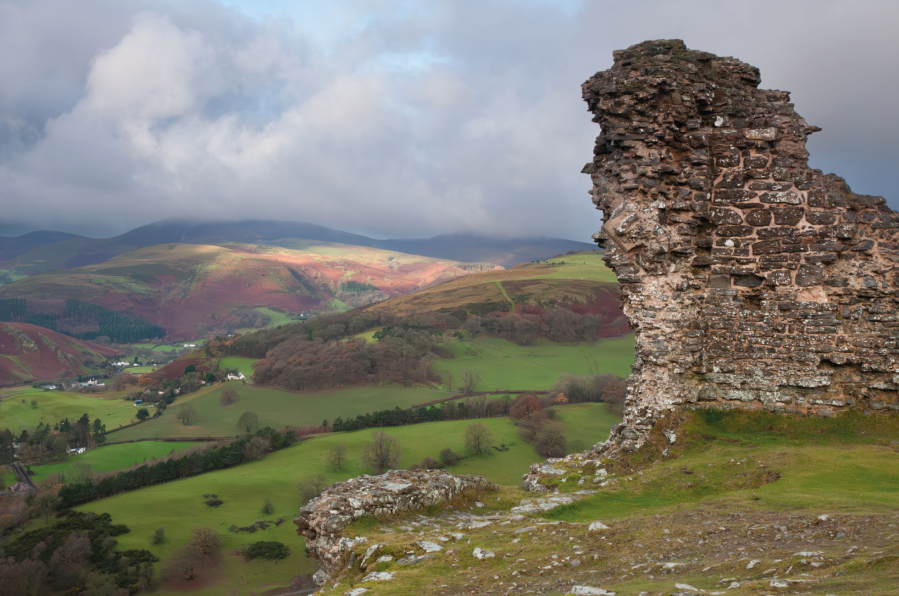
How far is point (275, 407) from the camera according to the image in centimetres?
10356

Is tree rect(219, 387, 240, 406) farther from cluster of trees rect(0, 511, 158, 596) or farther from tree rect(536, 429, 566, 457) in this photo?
tree rect(536, 429, 566, 457)

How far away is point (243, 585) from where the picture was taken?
49.3 meters

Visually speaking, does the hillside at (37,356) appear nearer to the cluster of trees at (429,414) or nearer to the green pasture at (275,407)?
the green pasture at (275,407)

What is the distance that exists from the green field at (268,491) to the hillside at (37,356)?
125185mm

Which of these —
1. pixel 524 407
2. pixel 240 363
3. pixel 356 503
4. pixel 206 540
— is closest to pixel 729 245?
pixel 356 503

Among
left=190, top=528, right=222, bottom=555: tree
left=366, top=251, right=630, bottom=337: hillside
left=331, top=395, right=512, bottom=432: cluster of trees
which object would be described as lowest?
left=190, top=528, right=222, bottom=555: tree

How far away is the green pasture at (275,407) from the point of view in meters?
93.6

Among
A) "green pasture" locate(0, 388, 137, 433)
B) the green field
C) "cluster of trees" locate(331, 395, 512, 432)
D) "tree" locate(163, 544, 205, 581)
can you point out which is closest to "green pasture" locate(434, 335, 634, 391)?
"cluster of trees" locate(331, 395, 512, 432)

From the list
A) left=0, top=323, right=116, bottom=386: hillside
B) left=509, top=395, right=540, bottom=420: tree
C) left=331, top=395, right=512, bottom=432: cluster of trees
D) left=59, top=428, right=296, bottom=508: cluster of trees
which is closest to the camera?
left=59, top=428, right=296, bottom=508: cluster of trees

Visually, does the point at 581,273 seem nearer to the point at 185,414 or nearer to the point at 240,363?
the point at 240,363

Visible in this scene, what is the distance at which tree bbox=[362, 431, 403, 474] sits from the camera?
227 ft

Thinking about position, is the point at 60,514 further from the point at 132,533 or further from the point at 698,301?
the point at 698,301

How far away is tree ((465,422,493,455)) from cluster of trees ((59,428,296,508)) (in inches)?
1148

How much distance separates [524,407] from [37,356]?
168m
